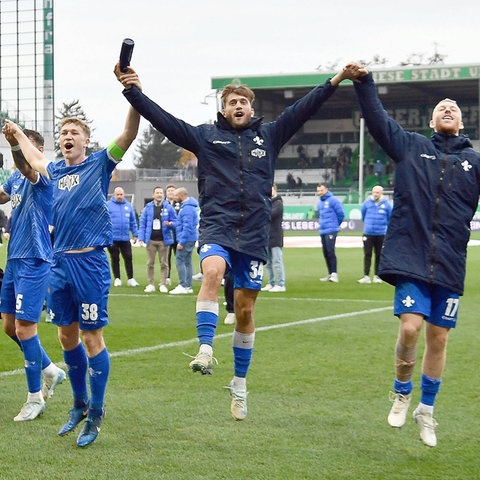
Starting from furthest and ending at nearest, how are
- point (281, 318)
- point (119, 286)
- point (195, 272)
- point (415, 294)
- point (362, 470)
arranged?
point (195, 272) → point (119, 286) → point (281, 318) → point (415, 294) → point (362, 470)

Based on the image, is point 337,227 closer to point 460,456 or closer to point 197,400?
point 197,400

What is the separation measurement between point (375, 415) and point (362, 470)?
1.58 metres

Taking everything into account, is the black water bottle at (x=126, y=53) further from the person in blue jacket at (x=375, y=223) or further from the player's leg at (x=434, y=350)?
the person in blue jacket at (x=375, y=223)

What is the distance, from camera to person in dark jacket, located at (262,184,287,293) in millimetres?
18203

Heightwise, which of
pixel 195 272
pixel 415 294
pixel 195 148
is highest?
pixel 195 148

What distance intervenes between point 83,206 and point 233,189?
3.56 feet

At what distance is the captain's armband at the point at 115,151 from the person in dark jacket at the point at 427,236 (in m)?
1.66

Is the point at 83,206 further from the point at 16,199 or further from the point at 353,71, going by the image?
the point at 353,71

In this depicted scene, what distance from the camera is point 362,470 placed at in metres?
6.00

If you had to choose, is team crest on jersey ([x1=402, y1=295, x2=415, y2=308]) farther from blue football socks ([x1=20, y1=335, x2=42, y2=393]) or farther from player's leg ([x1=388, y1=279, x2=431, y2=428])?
blue football socks ([x1=20, y1=335, x2=42, y2=393])

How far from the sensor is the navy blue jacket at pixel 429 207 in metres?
6.58

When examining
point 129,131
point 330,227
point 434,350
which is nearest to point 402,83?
point 330,227

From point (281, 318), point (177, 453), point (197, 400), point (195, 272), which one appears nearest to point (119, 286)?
point (195, 272)

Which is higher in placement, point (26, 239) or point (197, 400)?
point (26, 239)
